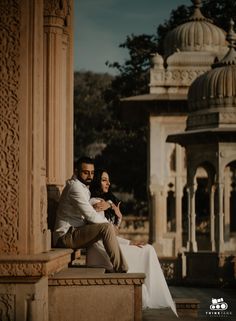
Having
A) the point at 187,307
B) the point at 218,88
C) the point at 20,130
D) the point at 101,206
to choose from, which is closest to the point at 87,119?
the point at 218,88

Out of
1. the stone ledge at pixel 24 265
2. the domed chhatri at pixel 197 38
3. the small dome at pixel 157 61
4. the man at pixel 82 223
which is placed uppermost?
the domed chhatri at pixel 197 38

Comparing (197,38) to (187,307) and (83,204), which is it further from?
(83,204)

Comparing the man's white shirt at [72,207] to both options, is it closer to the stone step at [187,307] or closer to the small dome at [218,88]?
the stone step at [187,307]

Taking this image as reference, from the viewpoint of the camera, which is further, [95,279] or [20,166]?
[95,279]

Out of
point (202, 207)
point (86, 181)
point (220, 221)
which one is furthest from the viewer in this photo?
point (202, 207)

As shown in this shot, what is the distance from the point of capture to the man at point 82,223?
1060 centimetres

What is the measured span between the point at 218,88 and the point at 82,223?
15127 mm

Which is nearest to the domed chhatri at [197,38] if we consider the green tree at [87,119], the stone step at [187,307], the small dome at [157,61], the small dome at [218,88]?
the small dome at [157,61]

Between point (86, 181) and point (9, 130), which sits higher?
point (9, 130)

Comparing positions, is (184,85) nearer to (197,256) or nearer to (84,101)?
(197,256)

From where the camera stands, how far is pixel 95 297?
984cm

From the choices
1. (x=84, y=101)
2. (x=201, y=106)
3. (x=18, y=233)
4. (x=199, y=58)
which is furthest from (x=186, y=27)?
(x=84, y=101)

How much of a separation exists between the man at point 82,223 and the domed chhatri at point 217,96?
552 inches

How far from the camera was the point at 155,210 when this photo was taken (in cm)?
3378
